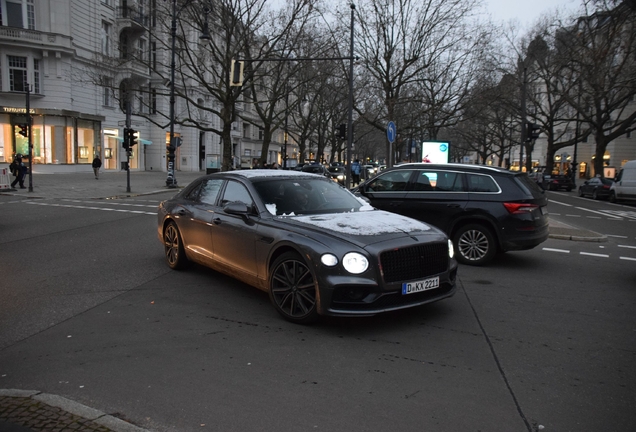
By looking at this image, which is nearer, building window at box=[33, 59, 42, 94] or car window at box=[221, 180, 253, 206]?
car window at box=[221, 180, 253, 206]

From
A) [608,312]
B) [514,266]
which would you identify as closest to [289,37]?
[514,266]

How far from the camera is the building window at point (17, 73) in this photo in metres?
35.8

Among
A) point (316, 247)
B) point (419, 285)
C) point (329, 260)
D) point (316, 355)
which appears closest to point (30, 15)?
point (316, 247)

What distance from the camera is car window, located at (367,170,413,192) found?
30.8 ft

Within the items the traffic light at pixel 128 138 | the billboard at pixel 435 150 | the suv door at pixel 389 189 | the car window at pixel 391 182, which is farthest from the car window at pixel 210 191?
the billboard at pixel 435 150

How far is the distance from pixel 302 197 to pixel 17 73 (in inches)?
1514

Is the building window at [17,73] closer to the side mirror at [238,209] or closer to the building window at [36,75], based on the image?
the building window at [36,75]

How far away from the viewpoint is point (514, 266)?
27.6 feet

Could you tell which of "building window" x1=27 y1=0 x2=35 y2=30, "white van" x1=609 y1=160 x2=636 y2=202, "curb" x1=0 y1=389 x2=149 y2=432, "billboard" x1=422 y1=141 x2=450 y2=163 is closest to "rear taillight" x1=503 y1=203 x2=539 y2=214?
"curb" x1=0 y1=389 x2=149 y2=432

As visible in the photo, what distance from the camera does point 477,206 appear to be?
8.34 metres

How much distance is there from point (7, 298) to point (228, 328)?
2.96m

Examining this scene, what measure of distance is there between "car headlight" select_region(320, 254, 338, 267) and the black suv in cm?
445

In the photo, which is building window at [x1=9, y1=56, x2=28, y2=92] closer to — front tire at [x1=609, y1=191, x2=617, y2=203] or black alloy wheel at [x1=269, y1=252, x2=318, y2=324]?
black alloy wheel at [x1=269, y1=252, x2=318, y2=324]

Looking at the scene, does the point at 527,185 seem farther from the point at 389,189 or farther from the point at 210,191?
the point at 210,191
